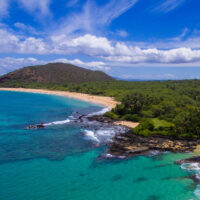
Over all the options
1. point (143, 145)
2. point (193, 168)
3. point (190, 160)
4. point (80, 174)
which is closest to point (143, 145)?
point (143, 145)

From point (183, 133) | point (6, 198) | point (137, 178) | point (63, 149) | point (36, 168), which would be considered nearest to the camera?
point (6, 198)

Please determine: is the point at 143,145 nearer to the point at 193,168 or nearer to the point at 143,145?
the point at 143,145

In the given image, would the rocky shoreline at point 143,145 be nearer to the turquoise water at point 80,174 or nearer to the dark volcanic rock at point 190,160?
the turquoise water at point 80,174

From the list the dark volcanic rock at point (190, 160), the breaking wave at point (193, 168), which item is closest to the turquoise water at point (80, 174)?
the breaking wave at point (193, 168)

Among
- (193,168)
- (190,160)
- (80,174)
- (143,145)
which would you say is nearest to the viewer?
(80,174)

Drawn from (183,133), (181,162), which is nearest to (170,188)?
(181,162)

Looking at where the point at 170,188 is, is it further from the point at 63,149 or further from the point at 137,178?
the point at 63,149

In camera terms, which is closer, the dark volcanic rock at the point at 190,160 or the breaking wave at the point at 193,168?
the breaking wave at the point at 193,168

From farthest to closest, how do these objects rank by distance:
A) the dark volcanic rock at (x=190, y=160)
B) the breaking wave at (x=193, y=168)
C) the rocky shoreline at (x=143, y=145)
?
the rocky shoreline at (x=143, y=145) < the dark volcanic rock at (x=190, y=160) < the breaking wave at (x=193, y=168)
